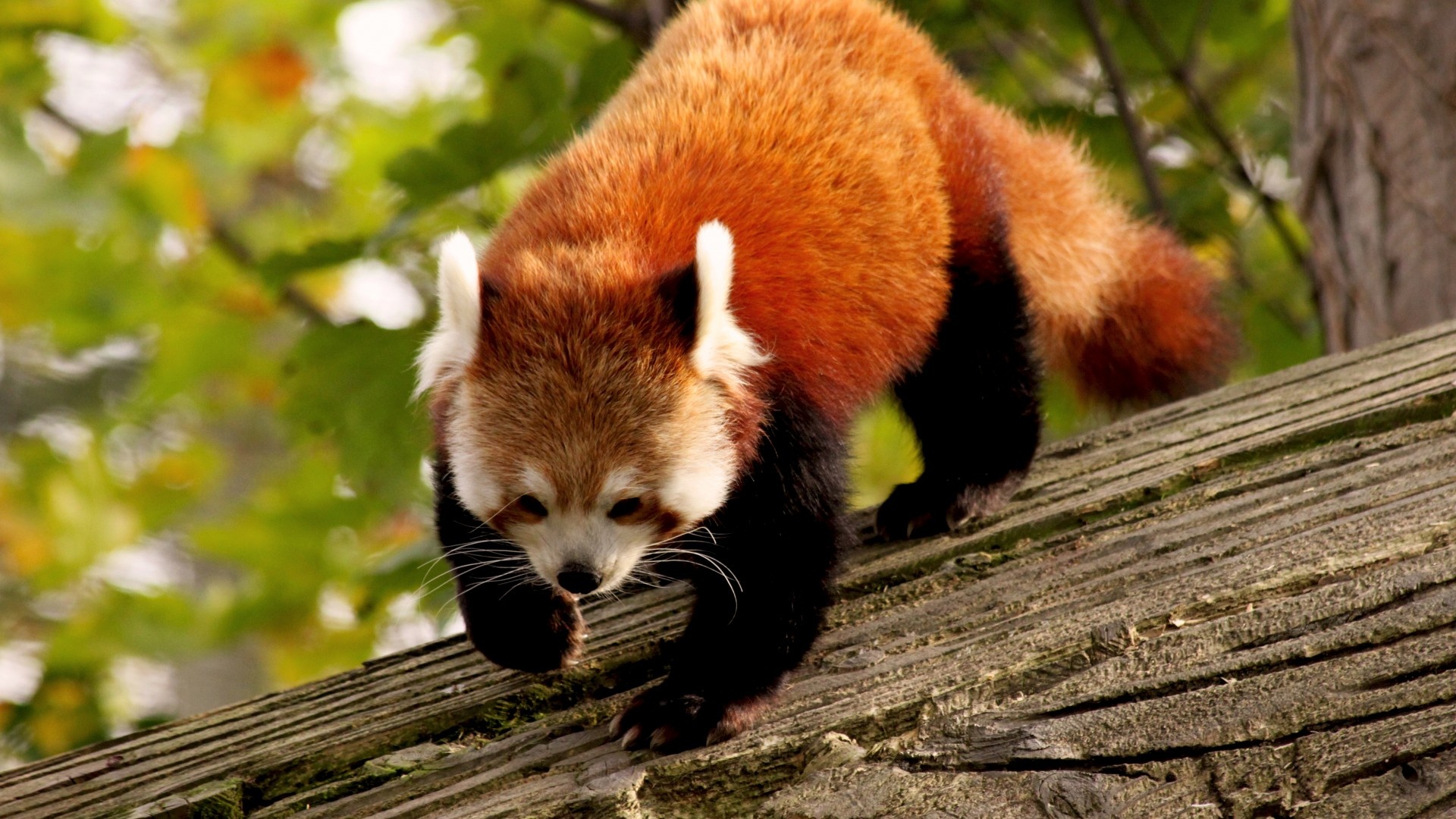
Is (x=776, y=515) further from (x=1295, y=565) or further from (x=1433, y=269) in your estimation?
(x=1433, y=269)

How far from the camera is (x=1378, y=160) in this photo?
3914 millimetres

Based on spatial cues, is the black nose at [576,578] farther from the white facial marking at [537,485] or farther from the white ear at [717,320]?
the white ear at [717,320]

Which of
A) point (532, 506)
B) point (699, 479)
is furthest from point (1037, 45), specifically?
point (532, 506)

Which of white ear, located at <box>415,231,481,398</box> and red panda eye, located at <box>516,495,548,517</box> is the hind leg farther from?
white ear, located at <box>415,231,481,398</box>

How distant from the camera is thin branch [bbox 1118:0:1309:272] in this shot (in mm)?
4625

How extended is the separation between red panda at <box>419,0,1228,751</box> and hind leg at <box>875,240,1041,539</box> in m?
0.01

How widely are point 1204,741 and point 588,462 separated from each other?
128 centimetres

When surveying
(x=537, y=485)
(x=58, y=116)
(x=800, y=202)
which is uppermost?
(x=58, y=116)

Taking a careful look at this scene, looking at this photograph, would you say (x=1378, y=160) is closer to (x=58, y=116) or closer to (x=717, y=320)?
(x=717, y=320)

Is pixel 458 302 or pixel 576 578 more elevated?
pixel 458 302

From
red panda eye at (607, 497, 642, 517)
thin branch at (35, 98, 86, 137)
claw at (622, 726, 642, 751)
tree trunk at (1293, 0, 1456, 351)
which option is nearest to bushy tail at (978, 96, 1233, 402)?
tree trunk at (1293, 0, 1456, 351)

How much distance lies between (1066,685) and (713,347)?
1038 millimetres

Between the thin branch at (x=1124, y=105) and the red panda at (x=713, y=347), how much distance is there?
115 cm

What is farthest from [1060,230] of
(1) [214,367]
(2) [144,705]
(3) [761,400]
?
(2) [144,705]
